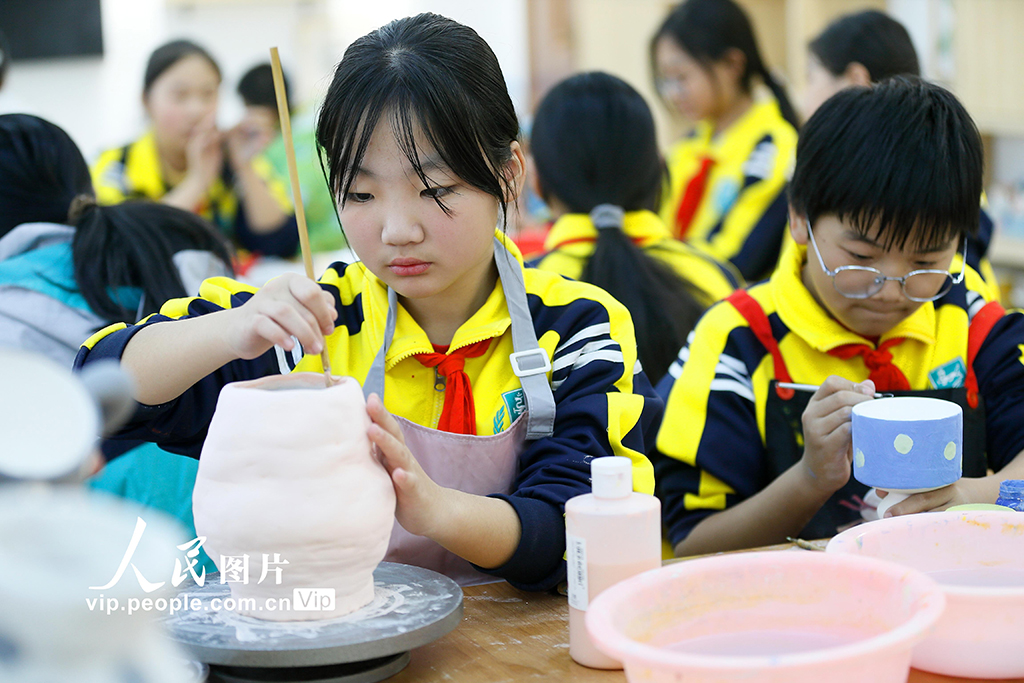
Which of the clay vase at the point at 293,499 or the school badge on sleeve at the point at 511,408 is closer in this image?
the clay vase at the point at 293,499

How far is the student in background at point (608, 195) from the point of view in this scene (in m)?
1.97

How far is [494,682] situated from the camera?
0.79 metres

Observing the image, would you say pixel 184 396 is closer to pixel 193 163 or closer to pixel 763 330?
pixel 763 330

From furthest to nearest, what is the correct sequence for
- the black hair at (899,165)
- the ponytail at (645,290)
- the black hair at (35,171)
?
the ponytail at (645,290), the black hair at (35,171), the black hair at (899,165)

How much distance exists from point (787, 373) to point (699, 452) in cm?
17

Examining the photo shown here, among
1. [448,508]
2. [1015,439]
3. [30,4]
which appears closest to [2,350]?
[448,508]

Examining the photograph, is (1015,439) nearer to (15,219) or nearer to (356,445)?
(356,445)

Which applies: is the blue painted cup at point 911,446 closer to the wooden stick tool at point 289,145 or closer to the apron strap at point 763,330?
the apron strap at point 763,330

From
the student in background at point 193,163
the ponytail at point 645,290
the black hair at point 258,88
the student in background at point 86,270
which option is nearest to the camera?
the student in background at point 86,270

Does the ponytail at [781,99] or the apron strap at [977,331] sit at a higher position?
the ponytail at [781,99]

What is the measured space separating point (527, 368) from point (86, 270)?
2.82 feet

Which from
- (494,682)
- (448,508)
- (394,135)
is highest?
(394,135)

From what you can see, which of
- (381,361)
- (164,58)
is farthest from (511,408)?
(164,58)

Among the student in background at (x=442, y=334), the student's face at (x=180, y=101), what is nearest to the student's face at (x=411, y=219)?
the student in background at (x=442, y=334)
